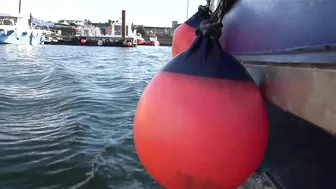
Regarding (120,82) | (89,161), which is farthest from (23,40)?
(89,161)

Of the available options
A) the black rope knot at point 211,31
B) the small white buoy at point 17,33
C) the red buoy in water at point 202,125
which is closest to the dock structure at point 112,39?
the small white buoy at point 17,33

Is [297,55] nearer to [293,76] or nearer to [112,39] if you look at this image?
[293,76]

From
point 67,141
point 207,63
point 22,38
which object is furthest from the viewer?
point 22,38

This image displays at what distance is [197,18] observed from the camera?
4.01 metres

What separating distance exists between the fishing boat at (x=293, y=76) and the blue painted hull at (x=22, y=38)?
1735 inches

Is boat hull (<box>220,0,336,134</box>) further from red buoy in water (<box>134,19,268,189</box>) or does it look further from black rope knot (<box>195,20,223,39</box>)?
black rope knot (<box>195,20,223,39</box>)

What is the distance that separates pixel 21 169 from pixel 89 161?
610mm

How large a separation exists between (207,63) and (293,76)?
397mm

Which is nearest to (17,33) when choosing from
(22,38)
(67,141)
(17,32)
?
(17,32)

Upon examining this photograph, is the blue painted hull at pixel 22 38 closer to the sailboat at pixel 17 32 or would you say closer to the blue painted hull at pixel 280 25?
the sailboat at pixel 17 32

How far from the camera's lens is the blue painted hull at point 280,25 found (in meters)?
1.34

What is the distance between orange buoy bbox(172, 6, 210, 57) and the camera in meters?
3.95

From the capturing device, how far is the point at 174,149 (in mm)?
1529

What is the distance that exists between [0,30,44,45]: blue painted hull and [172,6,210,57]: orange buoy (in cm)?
4280
